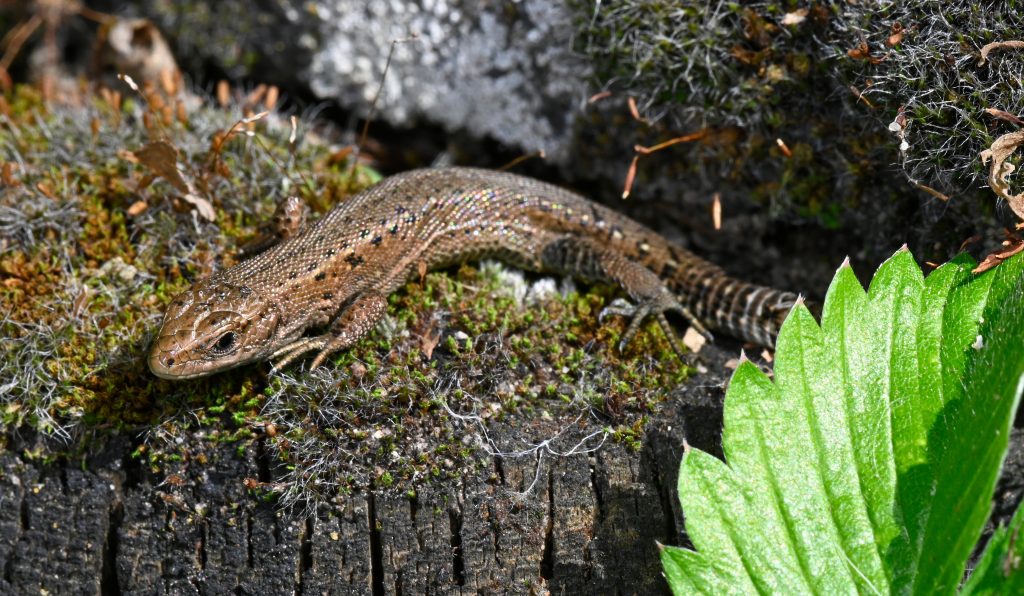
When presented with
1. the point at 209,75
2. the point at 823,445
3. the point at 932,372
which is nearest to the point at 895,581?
the point at 823,445

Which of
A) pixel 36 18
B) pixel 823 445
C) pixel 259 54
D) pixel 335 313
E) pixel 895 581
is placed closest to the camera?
pixel 895 581

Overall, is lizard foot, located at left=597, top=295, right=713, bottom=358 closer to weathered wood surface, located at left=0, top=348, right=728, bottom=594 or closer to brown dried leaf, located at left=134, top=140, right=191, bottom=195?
weathered wood surface, located at left=0, top=348, right=728, bottom=594

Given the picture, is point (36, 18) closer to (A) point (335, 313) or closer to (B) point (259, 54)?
(B) point (259, 54)

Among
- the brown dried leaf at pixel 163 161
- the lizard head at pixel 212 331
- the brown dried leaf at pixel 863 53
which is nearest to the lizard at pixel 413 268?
the lizard head at pixel 212 331

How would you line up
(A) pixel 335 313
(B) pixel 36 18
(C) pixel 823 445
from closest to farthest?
(C) pixel 823 445, (A) pixel 335 313, (B) pixel 36 18

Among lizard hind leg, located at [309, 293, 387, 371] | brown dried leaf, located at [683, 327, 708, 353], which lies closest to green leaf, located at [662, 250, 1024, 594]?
brown dried leaf, located at [683, 327, 708, 353]

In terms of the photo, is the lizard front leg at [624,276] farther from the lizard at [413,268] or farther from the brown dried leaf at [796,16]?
the brown dried leaf at [796,16]

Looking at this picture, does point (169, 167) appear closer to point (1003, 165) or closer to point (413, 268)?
point (413, 268)
